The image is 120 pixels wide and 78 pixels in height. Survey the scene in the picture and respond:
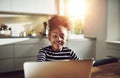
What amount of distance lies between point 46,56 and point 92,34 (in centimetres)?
299

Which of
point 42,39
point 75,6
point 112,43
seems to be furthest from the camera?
point 75,6

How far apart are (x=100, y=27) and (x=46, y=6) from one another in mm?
1364

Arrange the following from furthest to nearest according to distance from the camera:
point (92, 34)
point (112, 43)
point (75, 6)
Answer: point (75, 6), point (92, 34), point (112, 43)

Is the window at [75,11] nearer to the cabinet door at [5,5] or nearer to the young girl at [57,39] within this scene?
the cabinet door at [5,5]

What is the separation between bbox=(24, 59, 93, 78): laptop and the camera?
825 mm

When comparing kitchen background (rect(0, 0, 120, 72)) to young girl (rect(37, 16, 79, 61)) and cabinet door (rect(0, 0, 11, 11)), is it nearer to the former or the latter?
cabinet door (rect(0, 0, 11, 11))

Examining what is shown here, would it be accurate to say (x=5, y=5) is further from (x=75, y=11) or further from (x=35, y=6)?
(x=75, y=11)

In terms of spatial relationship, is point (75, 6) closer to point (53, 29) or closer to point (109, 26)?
point (109, 26)

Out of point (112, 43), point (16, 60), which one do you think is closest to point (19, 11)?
point (16, 60)

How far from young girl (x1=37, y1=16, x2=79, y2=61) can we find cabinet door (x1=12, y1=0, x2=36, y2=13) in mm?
2810

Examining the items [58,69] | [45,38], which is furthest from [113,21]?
[58,69]

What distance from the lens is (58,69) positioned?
2.81ft

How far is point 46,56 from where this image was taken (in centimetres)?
151

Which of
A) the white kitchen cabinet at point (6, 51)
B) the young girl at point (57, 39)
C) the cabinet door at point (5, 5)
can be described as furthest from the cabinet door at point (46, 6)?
the young girl at point (57, 39)
